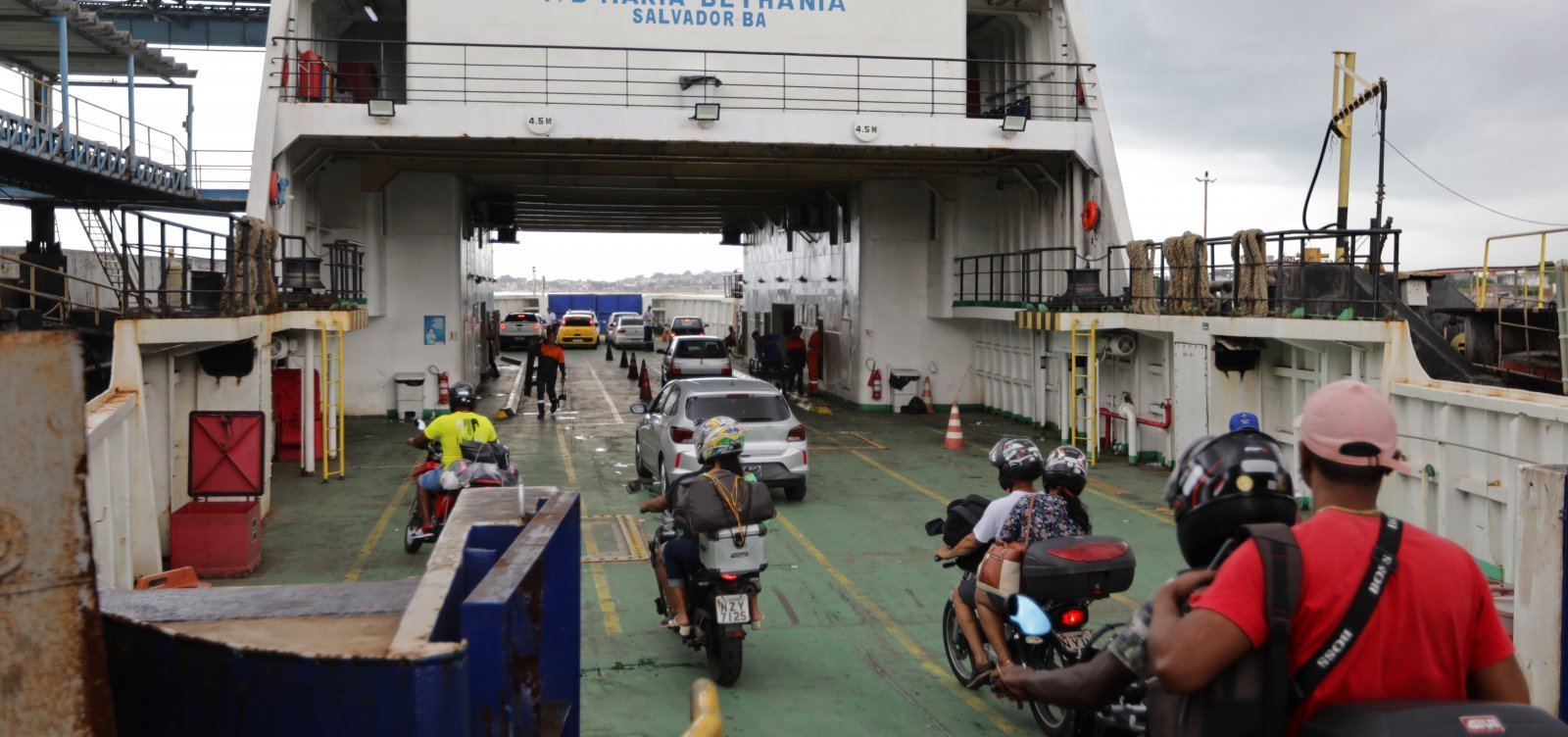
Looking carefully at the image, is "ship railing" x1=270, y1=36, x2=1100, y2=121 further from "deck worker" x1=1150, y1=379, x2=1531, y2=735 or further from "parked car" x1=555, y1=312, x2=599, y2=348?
"parked car" x1=555, y1=312, x2=599, y2=348

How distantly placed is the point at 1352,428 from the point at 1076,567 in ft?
10.8

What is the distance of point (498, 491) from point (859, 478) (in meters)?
12.3

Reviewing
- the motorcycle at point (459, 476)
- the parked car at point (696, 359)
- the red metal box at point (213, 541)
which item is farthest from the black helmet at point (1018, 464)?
the parked car at point (696, 359)

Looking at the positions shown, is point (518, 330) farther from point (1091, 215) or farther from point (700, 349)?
point (1091, 215)

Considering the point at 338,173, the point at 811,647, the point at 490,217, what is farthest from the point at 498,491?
the point at 490,217

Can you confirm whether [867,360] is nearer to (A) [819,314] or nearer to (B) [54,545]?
(A) [819,314]

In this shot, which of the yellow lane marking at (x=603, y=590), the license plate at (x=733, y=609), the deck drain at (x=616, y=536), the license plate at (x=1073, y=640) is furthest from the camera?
the deck drain at (x=616, y=536)

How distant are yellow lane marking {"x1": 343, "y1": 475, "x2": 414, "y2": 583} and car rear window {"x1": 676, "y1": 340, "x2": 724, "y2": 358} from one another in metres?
12.3

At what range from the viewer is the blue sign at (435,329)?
24281 millimetres

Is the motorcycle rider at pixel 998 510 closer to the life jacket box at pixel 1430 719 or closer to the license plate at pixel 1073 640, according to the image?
the license plate at pixel 1073 640

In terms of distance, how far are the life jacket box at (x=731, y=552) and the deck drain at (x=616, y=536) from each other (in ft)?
13.0

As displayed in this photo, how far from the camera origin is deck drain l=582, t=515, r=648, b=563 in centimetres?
1149

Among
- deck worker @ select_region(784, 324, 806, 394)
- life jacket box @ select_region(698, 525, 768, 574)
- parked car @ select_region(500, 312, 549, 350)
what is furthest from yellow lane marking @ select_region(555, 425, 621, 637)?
parked car @ select_region(500, 312, 549, 350)

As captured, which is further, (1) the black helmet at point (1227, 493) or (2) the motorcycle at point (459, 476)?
(2) the motorcycle at point (459, 476)
